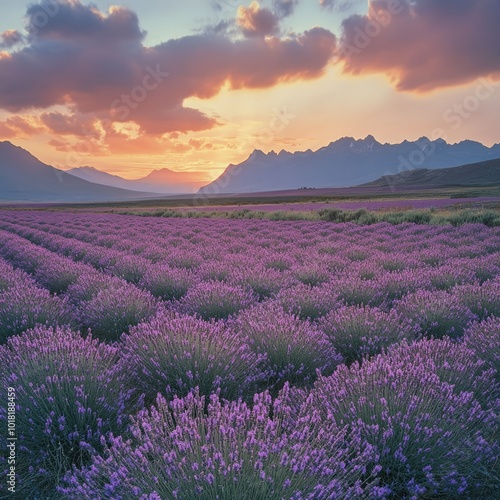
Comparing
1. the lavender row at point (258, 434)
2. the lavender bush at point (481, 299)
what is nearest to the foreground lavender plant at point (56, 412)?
the lavender row at point (258, 434)

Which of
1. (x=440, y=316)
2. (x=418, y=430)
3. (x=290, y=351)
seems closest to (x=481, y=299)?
(x=440, y=316)

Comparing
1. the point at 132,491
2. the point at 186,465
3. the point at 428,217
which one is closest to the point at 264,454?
the point at 186,465

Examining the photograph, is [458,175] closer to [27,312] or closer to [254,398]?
[27,312]

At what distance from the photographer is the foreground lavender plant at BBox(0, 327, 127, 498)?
2213 millimetres

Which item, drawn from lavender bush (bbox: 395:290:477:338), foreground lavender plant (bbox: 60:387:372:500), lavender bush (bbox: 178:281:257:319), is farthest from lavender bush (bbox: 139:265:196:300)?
foreground lavender plant (bbox: 60:387:372:500)

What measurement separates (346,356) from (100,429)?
93.9 inches

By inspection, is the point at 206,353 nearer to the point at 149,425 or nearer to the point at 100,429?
the point at 100,429

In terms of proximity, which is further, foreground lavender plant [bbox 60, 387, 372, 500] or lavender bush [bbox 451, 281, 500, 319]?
lavender bush [bbox 451, 281, 500, 319]

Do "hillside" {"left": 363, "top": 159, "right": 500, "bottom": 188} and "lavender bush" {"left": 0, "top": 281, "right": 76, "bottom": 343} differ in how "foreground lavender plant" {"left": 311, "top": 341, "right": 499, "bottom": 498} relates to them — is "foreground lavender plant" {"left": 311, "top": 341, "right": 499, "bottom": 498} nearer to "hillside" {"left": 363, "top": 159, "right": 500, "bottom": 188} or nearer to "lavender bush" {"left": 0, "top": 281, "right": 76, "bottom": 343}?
"lavender bush" {"left": 0, "top": 281, "right": 76, "bottom": 343}

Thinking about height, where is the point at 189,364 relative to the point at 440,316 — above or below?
above

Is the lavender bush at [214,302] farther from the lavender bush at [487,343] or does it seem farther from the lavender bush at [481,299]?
the lavender bush at [481,299]

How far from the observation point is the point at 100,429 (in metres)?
2.33

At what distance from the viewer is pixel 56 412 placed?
234 centimetres

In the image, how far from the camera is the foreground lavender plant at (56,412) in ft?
7.26
